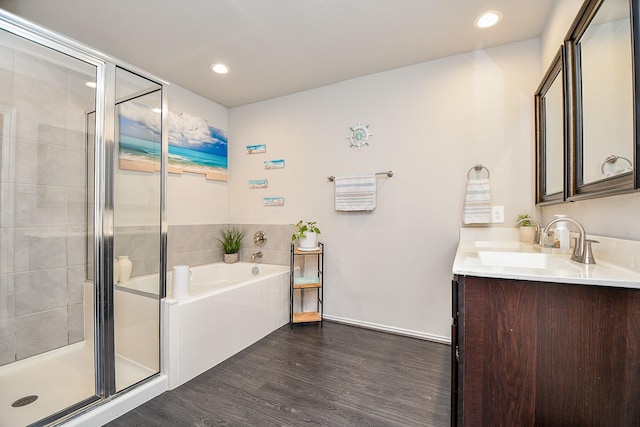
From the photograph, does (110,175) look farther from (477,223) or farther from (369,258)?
(477,223)

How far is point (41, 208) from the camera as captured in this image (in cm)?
199

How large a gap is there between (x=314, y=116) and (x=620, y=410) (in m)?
2.91

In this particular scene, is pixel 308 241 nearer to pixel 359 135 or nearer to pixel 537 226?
pixel 359 135

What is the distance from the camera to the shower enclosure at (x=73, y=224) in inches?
63.1

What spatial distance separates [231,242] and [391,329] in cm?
203

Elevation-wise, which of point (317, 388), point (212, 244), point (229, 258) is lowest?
point (317, 388)

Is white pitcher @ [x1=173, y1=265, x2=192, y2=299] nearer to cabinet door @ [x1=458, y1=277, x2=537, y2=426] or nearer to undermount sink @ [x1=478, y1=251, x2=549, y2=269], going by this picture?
cabinet door @ [x1=458, y1=277, x2=537, y2=426]

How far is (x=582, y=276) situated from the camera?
2.86 feet

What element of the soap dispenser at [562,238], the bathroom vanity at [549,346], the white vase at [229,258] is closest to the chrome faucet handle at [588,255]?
the bathroom vanity at [549,346]

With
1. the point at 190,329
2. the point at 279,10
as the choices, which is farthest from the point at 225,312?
the point at 279,10

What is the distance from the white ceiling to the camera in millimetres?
1855

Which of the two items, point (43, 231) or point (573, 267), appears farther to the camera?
point (43, 231)

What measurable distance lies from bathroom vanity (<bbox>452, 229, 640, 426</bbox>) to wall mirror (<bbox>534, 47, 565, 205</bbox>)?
0.85m

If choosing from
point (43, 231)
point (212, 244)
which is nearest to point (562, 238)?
point (212, 244)
